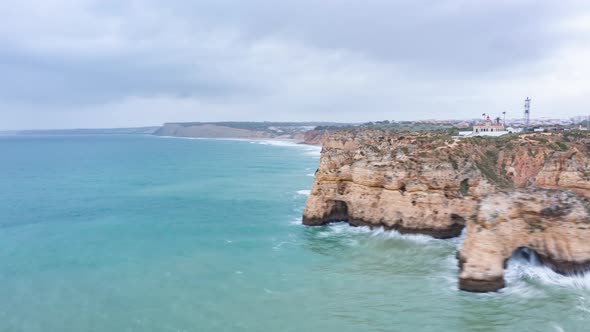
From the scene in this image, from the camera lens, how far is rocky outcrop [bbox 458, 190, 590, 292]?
764 inches

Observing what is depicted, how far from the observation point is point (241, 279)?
21250 mm

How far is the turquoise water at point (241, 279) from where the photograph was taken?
1691 centimetres

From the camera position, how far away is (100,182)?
56594 mm

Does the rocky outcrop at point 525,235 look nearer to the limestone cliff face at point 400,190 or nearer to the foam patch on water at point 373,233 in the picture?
the limestone cliff face at point 400,190

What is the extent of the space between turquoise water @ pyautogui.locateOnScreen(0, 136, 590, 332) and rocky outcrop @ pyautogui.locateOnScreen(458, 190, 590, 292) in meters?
0.79

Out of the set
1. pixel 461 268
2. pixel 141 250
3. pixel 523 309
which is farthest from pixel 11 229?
pixel 523 309

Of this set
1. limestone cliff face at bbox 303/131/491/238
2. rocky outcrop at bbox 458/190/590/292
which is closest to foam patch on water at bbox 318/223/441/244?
limestone cliff face at bbox 303/131/491/238

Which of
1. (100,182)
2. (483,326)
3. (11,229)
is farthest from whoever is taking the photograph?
(100,182)

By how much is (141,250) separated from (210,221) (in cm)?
819

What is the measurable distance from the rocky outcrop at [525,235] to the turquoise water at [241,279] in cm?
79

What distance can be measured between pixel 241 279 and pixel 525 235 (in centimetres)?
1446

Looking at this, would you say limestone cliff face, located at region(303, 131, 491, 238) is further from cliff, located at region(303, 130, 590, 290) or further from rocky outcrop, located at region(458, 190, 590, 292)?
rocky outcrop, located at region(458, 190, 590, 292)

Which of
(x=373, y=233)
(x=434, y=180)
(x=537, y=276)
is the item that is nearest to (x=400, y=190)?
(x=434, y=180)

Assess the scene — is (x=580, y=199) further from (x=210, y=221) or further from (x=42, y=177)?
(x=42, y=177)
